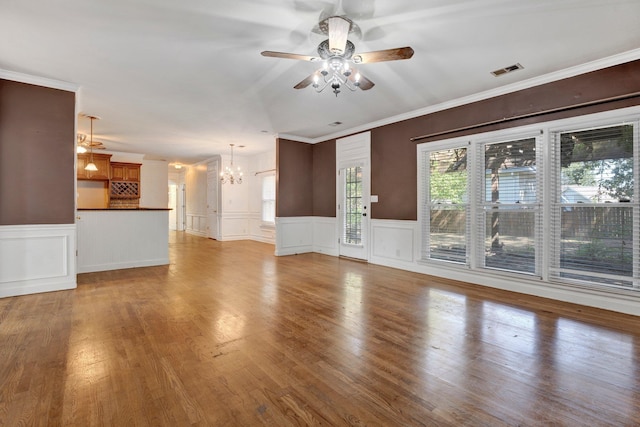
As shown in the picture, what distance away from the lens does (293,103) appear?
191 inches

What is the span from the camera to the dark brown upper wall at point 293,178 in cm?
709

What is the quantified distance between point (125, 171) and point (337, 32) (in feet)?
30.2

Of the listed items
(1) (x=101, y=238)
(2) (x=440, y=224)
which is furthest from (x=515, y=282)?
(1) (x=101, y=238)

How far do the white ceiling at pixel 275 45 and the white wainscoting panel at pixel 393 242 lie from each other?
6.81 ft

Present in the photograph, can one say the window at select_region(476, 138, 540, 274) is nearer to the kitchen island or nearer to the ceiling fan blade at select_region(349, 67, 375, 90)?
the ceiling fan blade at select_region(349, 67, 375, 90)

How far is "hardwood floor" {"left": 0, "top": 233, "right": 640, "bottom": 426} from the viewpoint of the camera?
168 centimetres

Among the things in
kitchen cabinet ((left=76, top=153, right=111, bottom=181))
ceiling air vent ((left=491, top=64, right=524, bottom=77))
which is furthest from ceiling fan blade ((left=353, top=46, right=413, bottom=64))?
kitchen cabinet ((left=76, top=153, right=111, bottom=181))

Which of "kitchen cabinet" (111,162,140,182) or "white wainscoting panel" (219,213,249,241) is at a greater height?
"kitchen cabinet" (111,162,140,182)

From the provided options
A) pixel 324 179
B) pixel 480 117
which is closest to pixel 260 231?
pixel 324 179

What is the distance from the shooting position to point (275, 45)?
3.11 m

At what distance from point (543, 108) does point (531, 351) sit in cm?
307

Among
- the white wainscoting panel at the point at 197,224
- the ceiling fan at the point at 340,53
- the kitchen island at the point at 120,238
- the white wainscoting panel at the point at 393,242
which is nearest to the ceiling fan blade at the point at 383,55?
the ceiling fan at the point at 340,53

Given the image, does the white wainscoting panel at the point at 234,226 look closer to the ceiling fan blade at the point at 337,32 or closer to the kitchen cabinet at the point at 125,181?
the kitchen cabinet at the point at 125,181

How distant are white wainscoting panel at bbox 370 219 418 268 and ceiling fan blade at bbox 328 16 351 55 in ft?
11.5
